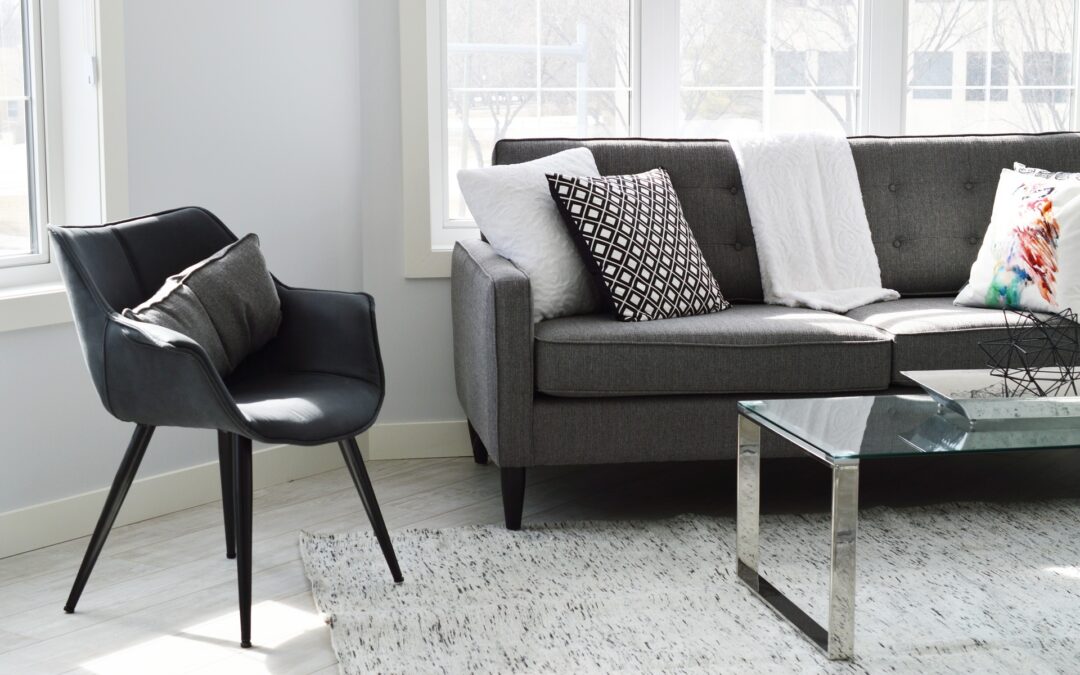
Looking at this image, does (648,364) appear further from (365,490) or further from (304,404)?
(304,404)

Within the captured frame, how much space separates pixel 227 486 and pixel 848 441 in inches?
55.2

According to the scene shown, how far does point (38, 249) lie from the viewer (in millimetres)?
3031

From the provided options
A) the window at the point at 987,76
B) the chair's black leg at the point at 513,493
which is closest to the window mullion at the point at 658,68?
the window at the point at 987,76

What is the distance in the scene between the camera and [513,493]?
2.91 meters

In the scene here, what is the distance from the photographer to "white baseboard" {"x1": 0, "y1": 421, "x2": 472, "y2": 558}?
286 centimetres

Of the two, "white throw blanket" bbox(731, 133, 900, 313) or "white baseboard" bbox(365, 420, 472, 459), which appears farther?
"white baseboard" bbox(365, 420, 472, 459)

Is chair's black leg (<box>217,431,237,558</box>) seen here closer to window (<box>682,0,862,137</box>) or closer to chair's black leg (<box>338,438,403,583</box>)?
chair's black leg (<box>338,438,403,583</box>)

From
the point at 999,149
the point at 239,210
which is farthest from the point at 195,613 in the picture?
the point at 999,149

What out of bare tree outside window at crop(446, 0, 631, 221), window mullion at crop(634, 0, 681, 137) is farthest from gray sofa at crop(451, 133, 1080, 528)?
window mullion at crop(634, 0, 681, 137)

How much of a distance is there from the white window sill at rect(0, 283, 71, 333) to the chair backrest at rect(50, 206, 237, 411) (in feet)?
1.27

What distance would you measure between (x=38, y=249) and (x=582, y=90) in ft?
5.57

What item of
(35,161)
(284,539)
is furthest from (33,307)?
(284,539)

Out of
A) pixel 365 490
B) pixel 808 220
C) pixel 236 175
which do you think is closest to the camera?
pixel 365 490

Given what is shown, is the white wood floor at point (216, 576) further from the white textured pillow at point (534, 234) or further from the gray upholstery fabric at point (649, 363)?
the white textured pillow at point (534, 234)
